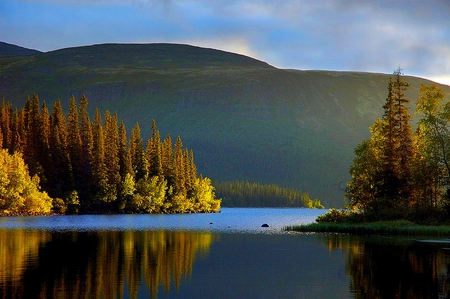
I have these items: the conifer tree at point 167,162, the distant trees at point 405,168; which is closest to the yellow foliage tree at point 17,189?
the conifer tree at point 167,162

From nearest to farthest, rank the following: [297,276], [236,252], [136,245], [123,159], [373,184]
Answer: [297,276]
[236,252]
[136,245]
[373,184]
[123,159]

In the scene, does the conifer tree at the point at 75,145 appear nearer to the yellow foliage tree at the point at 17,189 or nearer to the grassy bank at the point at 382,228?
the yellow foliage tree at the point at 17,189

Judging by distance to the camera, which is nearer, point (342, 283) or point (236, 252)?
point (342, 283)

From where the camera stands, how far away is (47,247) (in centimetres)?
5041

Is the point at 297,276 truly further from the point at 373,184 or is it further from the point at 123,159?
the point at 123,159

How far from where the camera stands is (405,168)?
79312 mm

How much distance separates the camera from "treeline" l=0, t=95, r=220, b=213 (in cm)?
13338

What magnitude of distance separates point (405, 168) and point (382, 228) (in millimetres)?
11704

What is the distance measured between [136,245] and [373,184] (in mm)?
35272

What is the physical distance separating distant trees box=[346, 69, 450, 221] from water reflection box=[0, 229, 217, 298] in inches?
967

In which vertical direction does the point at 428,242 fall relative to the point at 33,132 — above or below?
below

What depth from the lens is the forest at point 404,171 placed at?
245ft

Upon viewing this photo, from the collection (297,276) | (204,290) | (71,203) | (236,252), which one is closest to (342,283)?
(297,276)

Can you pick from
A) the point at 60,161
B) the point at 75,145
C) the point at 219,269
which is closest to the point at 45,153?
the point at 60,161
